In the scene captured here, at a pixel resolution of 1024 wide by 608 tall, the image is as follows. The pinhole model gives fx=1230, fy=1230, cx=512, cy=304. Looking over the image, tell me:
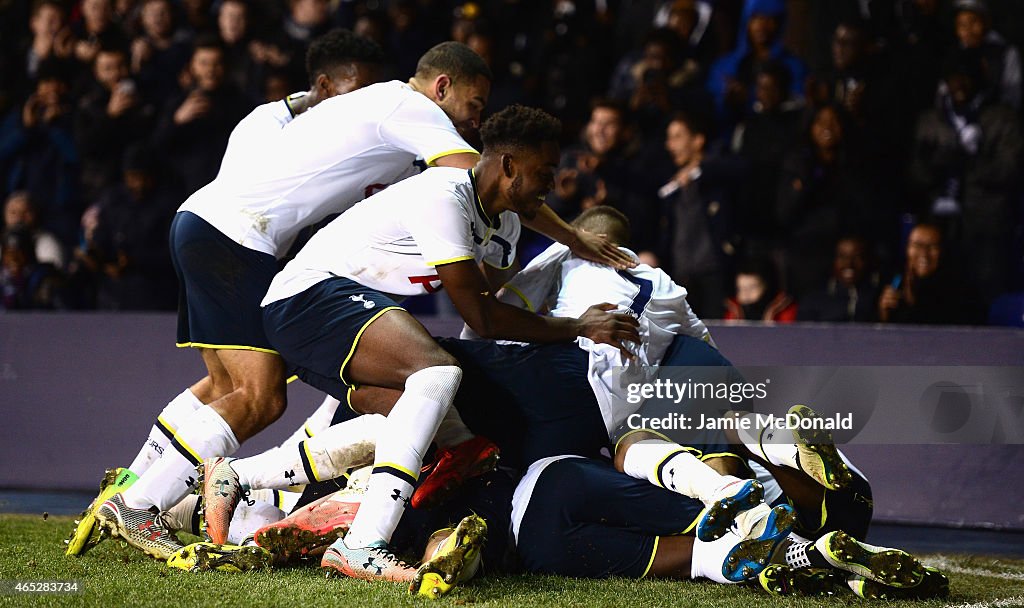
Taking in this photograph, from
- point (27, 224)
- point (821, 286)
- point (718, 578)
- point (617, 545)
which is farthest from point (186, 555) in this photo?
point (27, 224)

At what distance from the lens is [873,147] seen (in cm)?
758

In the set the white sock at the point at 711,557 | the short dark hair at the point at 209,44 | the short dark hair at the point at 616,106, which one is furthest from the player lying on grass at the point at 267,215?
the short dark hair at the point at 209,44

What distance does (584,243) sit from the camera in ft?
16.5

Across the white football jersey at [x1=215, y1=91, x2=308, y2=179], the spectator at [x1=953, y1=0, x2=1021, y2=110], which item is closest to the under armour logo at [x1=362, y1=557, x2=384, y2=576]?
the white football jersey at [x1=215, y1=91, x2=308, y2=179]

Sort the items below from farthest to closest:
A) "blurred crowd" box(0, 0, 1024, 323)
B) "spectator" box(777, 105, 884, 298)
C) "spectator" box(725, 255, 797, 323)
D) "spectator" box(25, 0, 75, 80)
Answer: "spectator" box(25, 0, 75, 80) < "spectator" box(777, 105, 884, 298) < "blurred crowd" box(0, 0, 1024, 323) < "spectator" box(725, 255, 797, 323)

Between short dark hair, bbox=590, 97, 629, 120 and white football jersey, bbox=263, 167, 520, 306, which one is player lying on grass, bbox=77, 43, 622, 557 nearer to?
white football jersey, bbox=263, 167, 520, 306

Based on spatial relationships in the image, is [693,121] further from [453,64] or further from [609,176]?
[453,64]

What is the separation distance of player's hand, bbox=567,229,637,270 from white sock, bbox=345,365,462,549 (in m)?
1.10

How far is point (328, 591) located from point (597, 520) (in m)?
0.99

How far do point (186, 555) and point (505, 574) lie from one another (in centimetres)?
111

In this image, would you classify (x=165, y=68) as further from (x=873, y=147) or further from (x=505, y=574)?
(x=505, y=574)

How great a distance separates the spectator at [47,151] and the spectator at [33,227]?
16cm

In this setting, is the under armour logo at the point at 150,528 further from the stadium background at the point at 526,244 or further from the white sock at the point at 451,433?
the stadium background at the point at 526,244

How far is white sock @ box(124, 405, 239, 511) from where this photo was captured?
4578 mm
